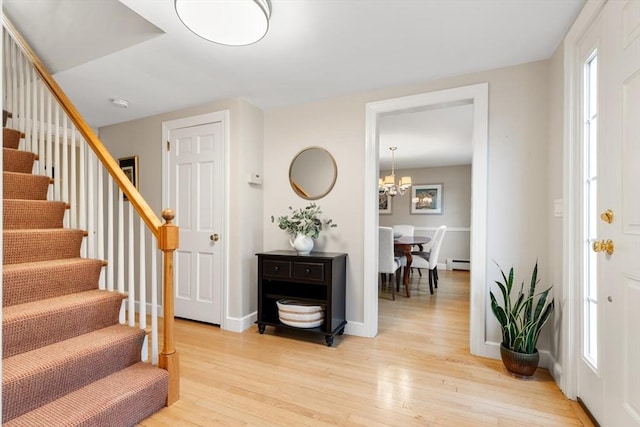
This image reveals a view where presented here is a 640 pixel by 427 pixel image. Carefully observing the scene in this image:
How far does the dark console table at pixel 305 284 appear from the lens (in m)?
2.76

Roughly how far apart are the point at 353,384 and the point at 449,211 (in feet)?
18.2

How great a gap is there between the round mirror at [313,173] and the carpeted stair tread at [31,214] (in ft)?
6.13

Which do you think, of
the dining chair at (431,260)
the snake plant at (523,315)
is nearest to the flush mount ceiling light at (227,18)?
the snake plant at (523,315)

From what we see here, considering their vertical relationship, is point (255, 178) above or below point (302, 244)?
above

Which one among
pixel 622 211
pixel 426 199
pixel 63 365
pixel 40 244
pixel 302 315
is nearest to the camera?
pixel 622 211

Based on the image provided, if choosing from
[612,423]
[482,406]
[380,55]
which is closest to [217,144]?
[380,55]

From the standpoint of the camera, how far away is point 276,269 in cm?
294

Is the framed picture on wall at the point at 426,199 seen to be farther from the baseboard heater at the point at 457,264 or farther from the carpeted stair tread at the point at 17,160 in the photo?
the carpeted stair tread at the point at 17,160

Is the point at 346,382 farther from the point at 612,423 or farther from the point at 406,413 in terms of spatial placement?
the point at 612,423

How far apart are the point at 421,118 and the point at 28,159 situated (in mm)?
3829

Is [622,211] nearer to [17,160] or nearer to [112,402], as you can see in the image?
[112,402]

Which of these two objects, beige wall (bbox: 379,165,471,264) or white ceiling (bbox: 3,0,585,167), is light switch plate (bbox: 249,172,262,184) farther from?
beige wall (bbox: 379,165,471,264)

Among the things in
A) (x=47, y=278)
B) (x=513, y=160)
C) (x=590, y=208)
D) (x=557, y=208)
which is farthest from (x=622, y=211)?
(x=47, y=278)

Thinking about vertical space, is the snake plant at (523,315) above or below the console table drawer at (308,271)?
below
